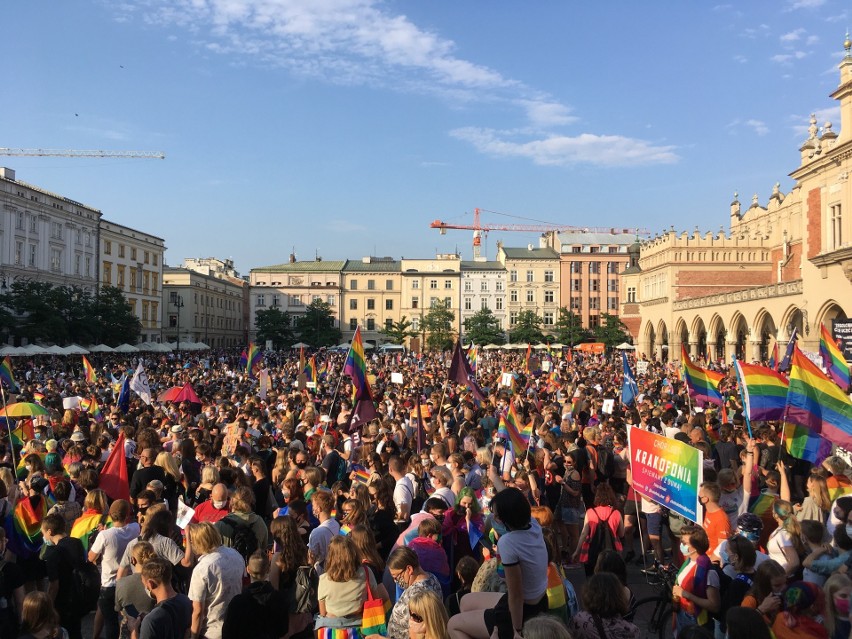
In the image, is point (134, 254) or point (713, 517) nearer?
point (713, 517)

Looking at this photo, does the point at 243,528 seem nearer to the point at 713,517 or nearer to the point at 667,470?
the point at 667,470

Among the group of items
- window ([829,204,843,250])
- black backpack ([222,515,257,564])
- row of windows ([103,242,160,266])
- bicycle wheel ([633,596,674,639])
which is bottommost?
bicycle wheel ([633,596,674,639])

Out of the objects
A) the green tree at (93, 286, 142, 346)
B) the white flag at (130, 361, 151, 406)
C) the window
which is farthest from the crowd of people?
the green tree at (93, 286, 142, 346)

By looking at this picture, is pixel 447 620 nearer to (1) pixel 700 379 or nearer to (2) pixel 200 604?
(2) pixel 200 604

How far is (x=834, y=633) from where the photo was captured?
13.9ft

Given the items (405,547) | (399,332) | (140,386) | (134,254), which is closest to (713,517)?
(405,547)

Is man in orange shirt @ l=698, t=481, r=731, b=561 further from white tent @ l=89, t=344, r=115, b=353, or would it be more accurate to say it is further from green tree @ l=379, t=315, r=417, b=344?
green tree @ l=379, t=315, r=417, b=344

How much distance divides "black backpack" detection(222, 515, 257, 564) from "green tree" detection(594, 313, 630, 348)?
73.3m

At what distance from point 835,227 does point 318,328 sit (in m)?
62.8

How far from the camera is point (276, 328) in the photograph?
86625mm

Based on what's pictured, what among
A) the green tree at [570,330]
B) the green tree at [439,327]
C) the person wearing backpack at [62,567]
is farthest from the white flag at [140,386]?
the green tree at [439,327]

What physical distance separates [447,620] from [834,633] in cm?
236

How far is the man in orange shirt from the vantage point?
6.36 meters

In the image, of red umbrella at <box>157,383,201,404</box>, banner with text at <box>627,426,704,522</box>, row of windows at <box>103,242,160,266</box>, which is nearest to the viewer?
banner with text at <box>627,426,704,522</box>
